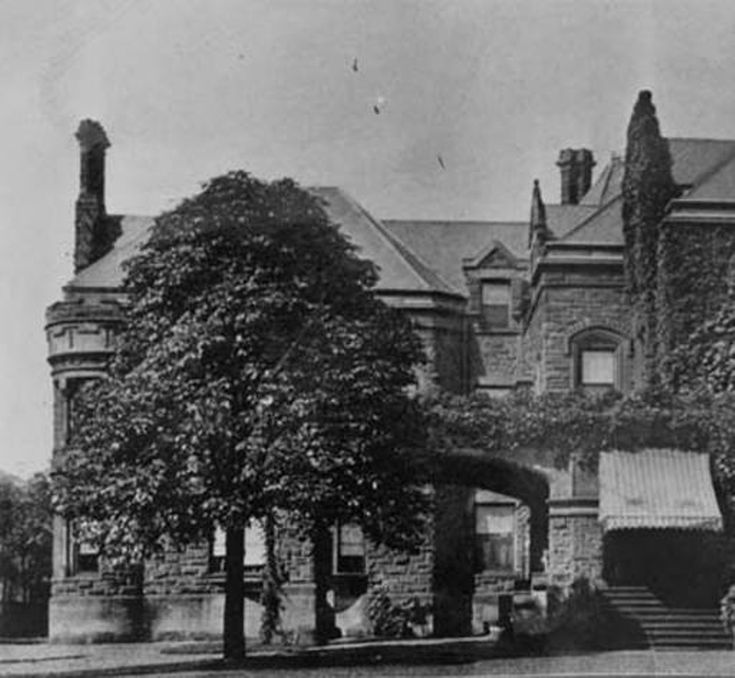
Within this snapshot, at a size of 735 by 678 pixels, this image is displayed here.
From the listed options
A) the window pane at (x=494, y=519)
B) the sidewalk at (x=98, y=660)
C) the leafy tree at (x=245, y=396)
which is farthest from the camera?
the window pane at (x=494, y=519)

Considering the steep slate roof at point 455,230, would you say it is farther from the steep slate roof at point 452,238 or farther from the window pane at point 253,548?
the window pane at point 253,548

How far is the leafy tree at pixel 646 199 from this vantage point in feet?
112

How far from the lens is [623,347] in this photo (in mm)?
37031

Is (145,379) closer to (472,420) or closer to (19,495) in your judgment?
(472,420)

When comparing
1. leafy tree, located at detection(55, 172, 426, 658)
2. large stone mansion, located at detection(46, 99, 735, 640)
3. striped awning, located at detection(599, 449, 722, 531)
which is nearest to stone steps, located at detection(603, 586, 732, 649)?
large stone mansion, located at detection(46, 99, 735, 640)

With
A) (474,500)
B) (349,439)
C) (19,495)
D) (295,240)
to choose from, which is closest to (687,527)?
(349,439)

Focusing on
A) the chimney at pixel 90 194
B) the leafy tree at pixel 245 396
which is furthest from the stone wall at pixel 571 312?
the chimney at pixel 90 194

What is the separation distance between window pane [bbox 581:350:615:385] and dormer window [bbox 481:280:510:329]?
609 centimetres

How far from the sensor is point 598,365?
3722cm

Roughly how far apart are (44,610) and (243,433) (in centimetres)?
2924

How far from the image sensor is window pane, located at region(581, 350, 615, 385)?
122ft

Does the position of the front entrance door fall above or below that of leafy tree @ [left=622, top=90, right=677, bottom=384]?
below

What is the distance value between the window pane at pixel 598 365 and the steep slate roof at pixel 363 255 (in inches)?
161

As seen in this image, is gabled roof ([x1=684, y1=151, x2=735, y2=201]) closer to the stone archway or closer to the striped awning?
the striped awning
